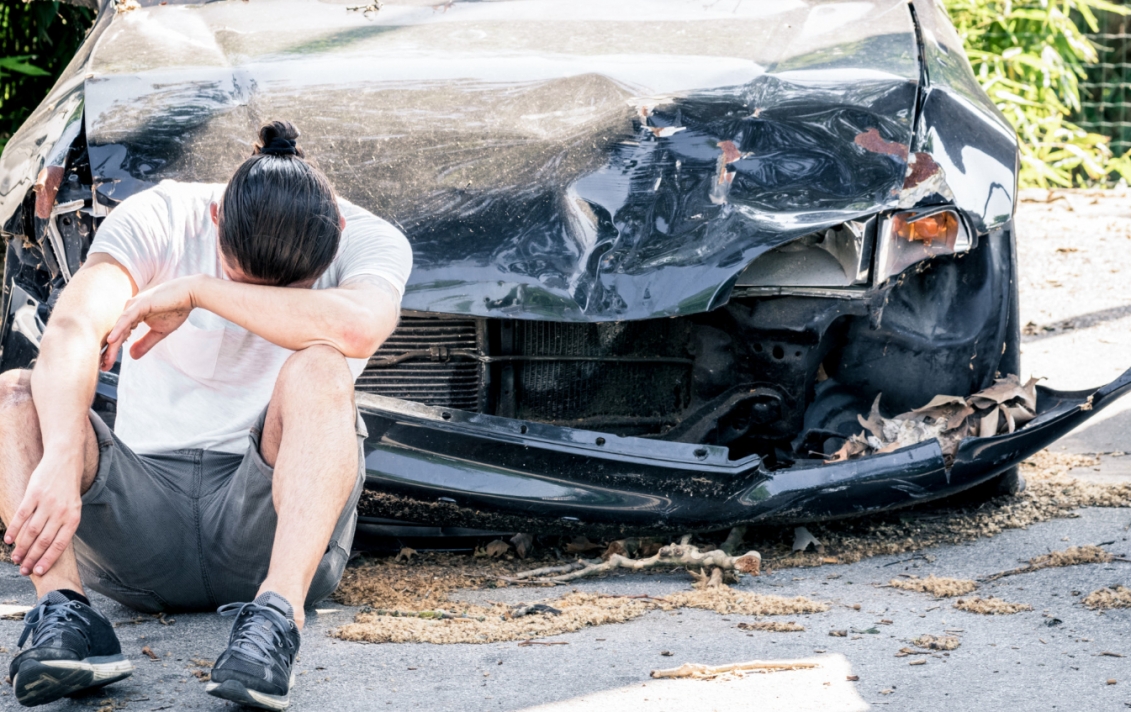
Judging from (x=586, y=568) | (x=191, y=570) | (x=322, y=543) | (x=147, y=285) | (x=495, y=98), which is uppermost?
(x=495, y=98)

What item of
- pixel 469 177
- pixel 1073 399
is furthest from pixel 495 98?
pixel 1073 399

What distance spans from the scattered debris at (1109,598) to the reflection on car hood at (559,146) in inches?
40.1

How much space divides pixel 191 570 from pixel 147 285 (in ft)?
1.96

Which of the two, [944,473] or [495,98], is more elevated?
[495,98]

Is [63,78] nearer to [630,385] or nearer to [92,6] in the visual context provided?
[92,6]

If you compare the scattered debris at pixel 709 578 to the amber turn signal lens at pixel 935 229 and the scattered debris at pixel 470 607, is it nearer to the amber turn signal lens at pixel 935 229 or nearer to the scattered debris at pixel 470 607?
the scattered debris at pixel 470 607

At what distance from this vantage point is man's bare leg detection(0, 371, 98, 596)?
7.20ft

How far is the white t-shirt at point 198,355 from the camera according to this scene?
8.20 feet

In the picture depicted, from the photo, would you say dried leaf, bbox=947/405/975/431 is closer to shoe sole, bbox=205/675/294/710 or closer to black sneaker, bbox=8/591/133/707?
shoe sole, bbox=205/675/294/710

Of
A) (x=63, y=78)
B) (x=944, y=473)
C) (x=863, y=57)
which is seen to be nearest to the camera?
(x=944, y=473)

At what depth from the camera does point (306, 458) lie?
2.25 metres

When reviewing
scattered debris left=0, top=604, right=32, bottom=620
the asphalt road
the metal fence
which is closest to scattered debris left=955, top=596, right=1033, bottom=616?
the asphalt road

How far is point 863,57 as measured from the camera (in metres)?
3.15

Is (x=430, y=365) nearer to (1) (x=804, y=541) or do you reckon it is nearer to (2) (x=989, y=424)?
(1) (x=804, y=541)
